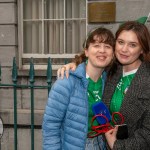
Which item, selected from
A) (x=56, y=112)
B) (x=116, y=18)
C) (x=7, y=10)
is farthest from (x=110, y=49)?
(x=7, y=10)

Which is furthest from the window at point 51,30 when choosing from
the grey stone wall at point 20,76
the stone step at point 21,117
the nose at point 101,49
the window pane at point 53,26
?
the nose at point 101,49

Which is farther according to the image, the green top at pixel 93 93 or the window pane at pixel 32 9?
the window pane at pixel 32 9

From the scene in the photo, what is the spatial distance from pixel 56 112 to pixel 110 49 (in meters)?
0.60

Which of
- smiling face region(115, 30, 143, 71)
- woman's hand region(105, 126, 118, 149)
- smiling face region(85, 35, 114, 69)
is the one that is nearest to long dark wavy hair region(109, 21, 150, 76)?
smiling face region(115, 30, 143, 71)

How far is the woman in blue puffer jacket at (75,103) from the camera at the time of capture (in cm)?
292

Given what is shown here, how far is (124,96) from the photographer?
293cm

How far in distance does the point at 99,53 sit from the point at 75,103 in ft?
1.31

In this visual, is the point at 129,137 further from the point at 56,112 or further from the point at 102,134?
the point at 56,112

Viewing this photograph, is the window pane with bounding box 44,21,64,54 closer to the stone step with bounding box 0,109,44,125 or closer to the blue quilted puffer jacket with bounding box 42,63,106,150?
the stone step with bounding box 0,109,44,125

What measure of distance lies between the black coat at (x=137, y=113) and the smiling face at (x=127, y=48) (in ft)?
0.41

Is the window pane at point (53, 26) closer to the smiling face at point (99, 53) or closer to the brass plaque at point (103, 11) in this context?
the brass plaque at point (103, 11)

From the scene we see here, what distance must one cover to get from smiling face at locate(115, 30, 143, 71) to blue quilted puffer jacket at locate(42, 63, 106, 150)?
0.31m

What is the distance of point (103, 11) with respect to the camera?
607cm

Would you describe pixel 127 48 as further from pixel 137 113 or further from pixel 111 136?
pixel 111 136
